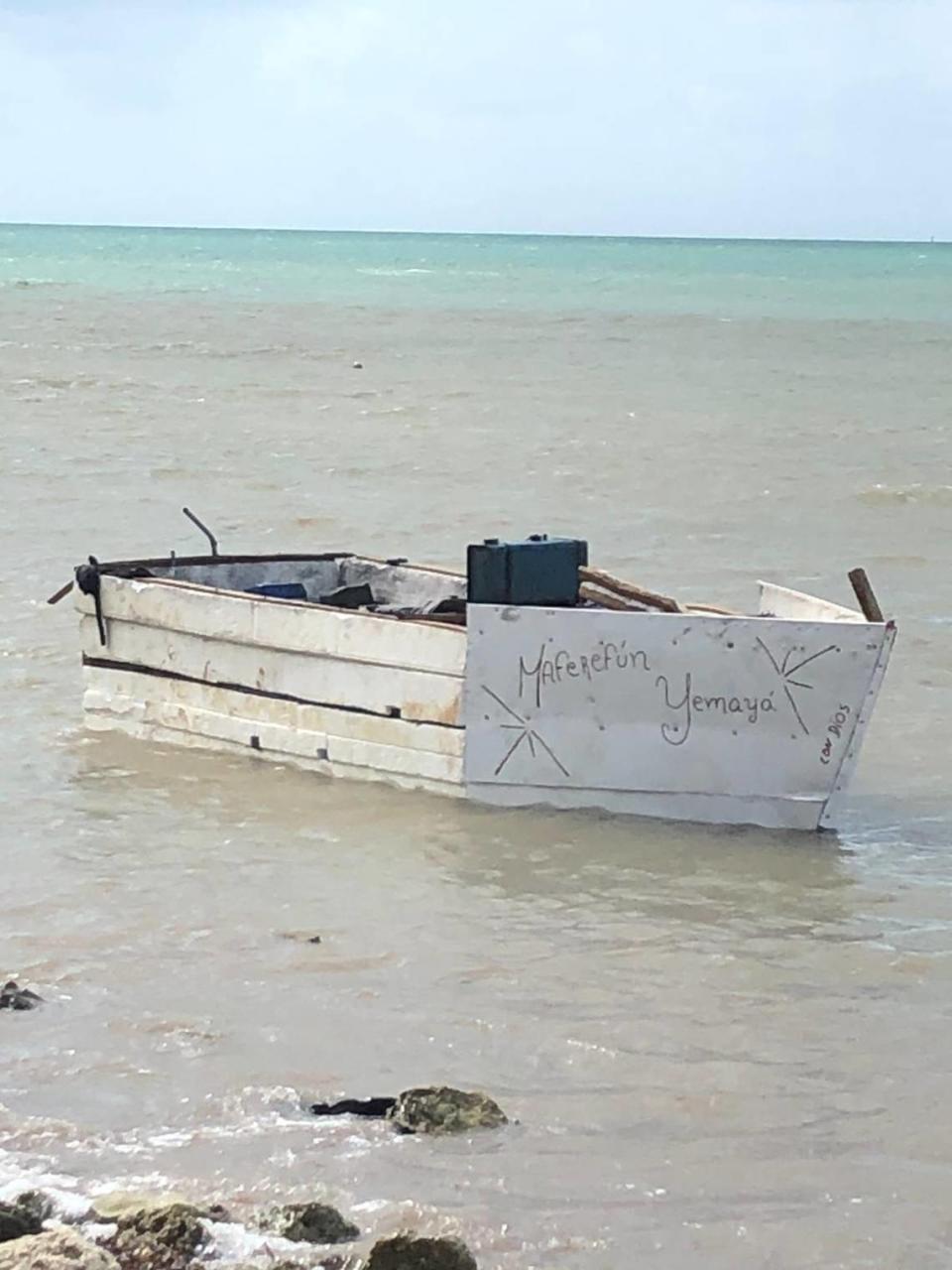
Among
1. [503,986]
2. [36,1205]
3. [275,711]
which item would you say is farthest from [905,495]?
[36,1205]

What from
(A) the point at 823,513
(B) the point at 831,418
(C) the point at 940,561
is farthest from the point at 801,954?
(B) the point at 831,418

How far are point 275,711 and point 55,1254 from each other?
18.1 feet

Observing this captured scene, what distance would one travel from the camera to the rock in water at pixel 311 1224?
518 cm

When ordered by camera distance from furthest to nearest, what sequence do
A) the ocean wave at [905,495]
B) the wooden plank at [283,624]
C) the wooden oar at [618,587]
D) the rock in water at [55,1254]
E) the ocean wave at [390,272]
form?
the ocean wave at [390,272], the ocean wave at [905,495], the wooden oar at [618,587], the wooden plank at [283,624], the rock in water at [55,1254]

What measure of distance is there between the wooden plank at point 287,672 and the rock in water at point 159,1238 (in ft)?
14.6

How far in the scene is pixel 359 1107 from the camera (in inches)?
240

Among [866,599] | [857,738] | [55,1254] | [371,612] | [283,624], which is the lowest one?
[55,1254]

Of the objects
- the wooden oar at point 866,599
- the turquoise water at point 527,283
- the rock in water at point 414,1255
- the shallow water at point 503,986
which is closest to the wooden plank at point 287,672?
the shallow water at point 503,986

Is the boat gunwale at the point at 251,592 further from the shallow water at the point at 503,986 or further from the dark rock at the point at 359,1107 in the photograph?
the dark rock at the point at 359,1107

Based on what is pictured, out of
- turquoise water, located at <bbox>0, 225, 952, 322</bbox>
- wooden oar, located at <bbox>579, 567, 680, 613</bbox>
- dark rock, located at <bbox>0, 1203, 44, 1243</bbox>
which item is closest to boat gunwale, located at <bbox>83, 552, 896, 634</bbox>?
wooden oar, located at <bbox>579, 567, 680, 613</bbox>

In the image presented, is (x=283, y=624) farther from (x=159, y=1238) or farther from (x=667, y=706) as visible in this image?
(x=159, y=1238)

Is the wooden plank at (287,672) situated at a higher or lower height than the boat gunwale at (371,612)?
lower

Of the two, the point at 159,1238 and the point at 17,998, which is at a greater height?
the point at 159,1238

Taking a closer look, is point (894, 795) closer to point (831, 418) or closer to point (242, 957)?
point (242, 957)
